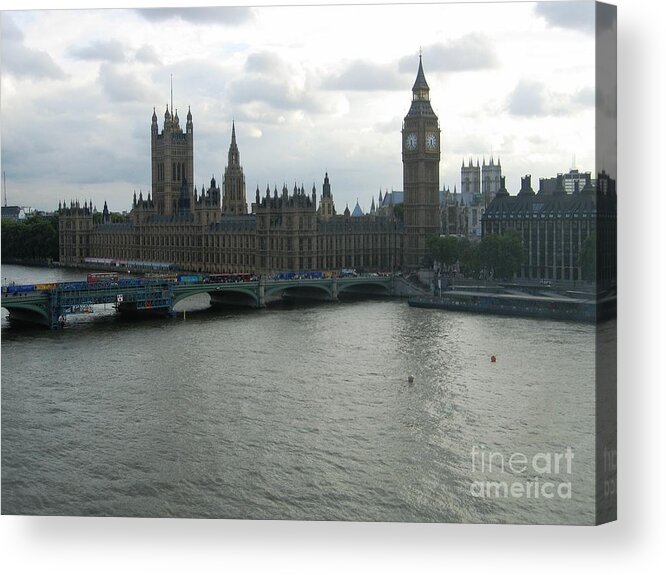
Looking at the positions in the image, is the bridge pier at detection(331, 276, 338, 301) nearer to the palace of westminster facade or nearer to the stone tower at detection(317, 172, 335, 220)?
the palace of westminster facade

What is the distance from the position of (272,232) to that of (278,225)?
54 centimetres

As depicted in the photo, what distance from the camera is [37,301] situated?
28016 millimetres

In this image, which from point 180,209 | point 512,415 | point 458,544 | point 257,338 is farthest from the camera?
point 180,209

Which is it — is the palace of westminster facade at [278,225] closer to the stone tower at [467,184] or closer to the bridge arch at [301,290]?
the stone tower at [467,184]

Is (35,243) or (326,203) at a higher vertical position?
(326,203)

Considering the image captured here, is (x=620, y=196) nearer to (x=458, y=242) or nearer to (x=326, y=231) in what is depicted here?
(x=458, y=242)

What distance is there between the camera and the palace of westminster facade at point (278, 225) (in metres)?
44.2

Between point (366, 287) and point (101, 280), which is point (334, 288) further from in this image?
point (101, 280)

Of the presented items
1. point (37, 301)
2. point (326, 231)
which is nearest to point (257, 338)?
point (37, 301)

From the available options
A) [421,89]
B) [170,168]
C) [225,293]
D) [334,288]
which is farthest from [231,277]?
[170,168]

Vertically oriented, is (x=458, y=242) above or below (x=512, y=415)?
above

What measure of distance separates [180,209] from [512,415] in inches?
1599

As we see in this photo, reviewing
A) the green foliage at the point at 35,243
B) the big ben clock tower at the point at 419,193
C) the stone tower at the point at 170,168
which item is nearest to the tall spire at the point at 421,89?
the green foliage at the point at 35,243

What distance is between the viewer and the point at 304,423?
16.9 meters
